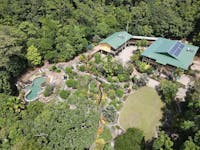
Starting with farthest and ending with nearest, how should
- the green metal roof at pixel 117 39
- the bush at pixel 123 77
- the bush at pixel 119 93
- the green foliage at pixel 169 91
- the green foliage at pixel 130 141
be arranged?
the green metal roof at pixel 117 39 → the bush at pixel 123 77 → the bush at pixel 119 93 → the green foliage at pixel 169 91 → the green foliage at pixel 130 141

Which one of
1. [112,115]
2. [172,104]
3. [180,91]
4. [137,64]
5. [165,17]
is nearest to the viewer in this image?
[112,115]

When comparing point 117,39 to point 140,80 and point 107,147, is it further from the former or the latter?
point 107,147

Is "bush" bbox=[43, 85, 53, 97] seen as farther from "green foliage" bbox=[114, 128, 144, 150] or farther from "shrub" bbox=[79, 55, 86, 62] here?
"green foliage" bbox=[114, 128, 144, 150]

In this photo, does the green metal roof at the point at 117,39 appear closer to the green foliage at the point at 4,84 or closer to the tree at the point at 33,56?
the tree at the point at 33,56

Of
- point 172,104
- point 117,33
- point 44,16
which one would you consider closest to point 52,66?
point 44,16

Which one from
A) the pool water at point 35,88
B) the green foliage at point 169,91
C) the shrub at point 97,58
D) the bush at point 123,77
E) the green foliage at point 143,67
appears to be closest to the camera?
the green foliage at point 169,91

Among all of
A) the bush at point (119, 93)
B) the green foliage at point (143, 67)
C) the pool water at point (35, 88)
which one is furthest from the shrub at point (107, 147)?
the green foliage at point (143, 67)

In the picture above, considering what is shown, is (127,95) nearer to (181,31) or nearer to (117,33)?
(117,33)

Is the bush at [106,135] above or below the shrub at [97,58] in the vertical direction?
below
